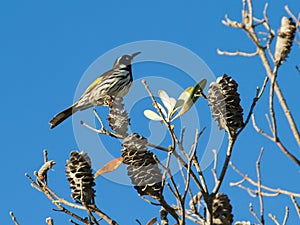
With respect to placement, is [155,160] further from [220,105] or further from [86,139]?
[86,139]

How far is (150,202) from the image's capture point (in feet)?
8.82

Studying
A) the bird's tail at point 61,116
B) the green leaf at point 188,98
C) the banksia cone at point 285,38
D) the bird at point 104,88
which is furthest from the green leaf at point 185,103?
the bird's tail at point 61,116

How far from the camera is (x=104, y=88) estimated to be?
6.48 metres

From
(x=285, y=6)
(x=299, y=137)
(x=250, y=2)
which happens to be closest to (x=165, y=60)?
(x=285, y=6)

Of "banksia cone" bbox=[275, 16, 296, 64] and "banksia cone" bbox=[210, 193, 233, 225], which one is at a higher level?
"banksia cone" bbox=[275, 16, 296, 64]

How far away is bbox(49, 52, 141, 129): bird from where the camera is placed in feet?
19.4

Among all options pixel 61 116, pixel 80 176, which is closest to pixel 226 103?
pixel 80 176

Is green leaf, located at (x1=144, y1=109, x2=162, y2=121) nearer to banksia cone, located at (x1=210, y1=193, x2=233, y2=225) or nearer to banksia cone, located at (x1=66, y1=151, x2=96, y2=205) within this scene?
banksia cone, located at (x1=66, y1=151, x2=96, y2=205)

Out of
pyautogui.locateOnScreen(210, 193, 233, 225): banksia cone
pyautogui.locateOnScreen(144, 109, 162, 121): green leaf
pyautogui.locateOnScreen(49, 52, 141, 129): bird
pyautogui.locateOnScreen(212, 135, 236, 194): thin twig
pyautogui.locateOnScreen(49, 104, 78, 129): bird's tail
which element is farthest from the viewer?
pyautogui.locateOnScreen(49, 52, 141, 129): bird

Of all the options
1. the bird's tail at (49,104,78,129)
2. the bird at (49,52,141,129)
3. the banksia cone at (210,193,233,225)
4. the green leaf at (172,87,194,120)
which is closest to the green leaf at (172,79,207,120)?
the green leaf at (172,87,194,120)

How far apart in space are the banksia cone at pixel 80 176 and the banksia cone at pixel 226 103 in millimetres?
713

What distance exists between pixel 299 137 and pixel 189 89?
0.70 meters

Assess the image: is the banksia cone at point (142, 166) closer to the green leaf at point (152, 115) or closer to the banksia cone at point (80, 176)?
the banksia cone at point (80, 176)

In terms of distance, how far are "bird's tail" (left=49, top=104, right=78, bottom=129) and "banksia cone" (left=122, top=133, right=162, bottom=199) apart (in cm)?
302
